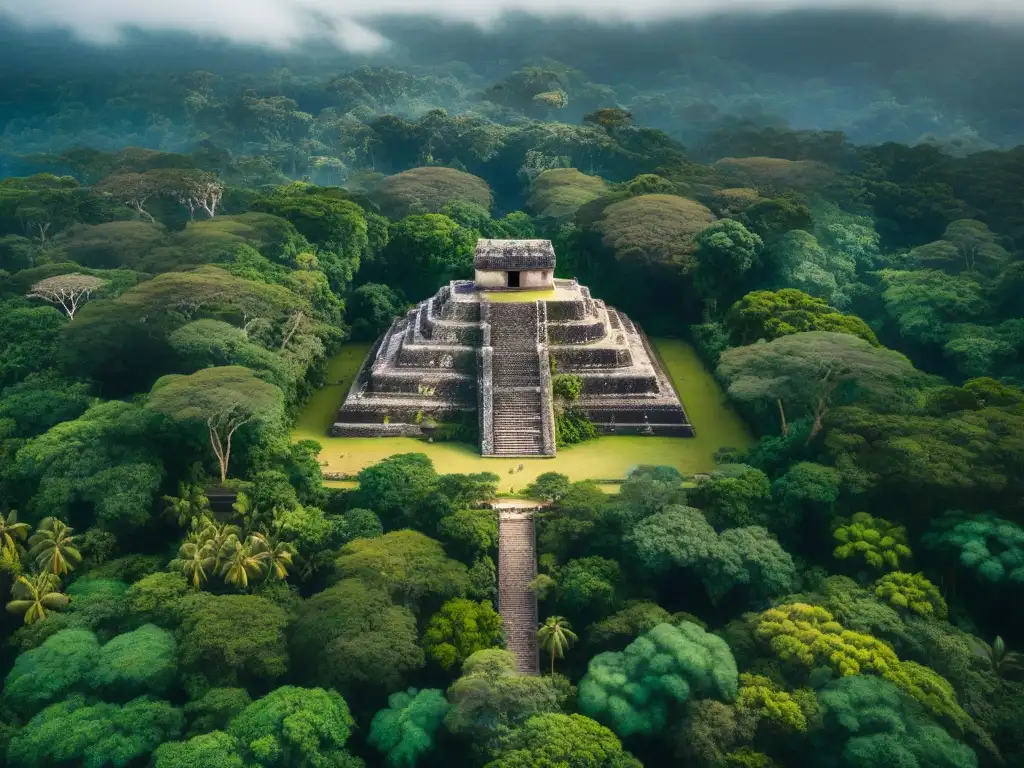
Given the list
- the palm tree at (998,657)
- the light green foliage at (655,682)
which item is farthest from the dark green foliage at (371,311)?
the palm tree at (998,657)

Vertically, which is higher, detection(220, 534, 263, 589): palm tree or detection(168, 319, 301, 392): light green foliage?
detection(168, 319, 301, 392): light green foliage

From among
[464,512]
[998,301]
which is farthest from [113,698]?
[998,301]

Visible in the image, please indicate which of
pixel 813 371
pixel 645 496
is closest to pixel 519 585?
pixel 645 496

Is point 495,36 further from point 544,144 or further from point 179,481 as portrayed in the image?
point 179,481

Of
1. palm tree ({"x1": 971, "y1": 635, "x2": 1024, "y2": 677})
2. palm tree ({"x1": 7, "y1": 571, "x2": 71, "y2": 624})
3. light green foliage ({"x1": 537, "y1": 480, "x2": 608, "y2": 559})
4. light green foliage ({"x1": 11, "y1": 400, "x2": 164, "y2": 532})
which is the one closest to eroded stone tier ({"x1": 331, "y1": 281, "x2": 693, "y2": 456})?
light green foliage ({"x1": 537, "y1": 480, "x2": 608, "y2": 559})

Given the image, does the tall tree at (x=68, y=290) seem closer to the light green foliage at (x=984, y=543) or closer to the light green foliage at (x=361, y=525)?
the light green foliage at (x=361, y=525)

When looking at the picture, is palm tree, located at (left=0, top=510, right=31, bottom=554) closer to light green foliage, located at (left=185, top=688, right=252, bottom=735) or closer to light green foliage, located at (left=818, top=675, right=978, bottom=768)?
light green foliage, located at (left=185, top=688, right=252, bottom=735)
